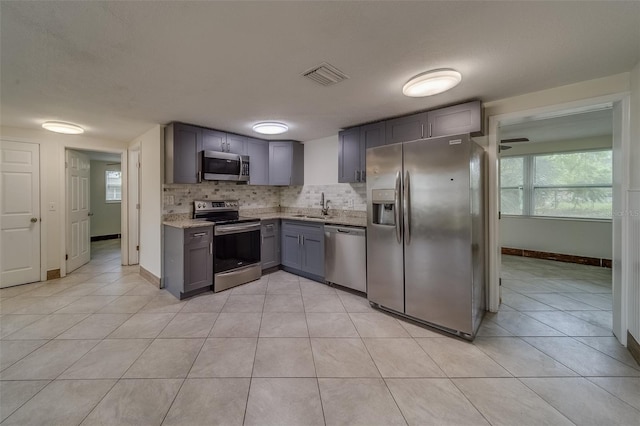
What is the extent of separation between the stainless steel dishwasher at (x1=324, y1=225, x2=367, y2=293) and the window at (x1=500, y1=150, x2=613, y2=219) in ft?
14.1

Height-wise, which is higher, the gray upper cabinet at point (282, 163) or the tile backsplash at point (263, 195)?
the gray upper cabinet at point (282, 163)

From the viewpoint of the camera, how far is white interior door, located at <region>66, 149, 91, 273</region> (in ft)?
13.1

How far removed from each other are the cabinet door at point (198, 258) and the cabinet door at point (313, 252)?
1.33 m

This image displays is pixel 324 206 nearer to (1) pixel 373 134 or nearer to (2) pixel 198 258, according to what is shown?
(1) pixel 373 134

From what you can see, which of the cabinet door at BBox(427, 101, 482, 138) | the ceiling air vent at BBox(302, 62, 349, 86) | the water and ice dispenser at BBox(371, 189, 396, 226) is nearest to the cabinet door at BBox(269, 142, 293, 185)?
the water and ice dispenser at BBox(371, 189, 396, 226)

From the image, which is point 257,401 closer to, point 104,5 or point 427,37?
point 104,5

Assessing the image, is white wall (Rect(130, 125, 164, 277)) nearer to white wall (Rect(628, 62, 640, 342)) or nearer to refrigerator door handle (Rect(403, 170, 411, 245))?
refrigerator door handle (Rect(403, 170, 411, 245))

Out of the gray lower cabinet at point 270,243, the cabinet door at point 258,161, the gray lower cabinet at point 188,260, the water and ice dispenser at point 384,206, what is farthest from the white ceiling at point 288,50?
the gray lower cabinet at point 270,243

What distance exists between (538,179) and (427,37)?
17.1ft

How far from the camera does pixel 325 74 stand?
6.44 feet

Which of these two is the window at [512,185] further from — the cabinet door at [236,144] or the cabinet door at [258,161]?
the cabinet door at [236,144]

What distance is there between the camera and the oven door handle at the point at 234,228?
3.30 meters

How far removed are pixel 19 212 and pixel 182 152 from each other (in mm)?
2604

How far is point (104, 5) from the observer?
1.26 m
